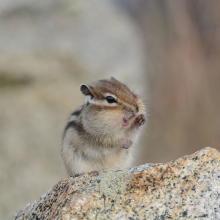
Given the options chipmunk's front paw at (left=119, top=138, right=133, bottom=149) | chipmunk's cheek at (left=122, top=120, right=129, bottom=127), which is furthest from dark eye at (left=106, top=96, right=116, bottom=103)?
chipmunk's front paw at (left=119, top=138, right=133, bottom=149)

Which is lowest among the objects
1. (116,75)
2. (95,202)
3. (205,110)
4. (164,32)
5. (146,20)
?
(95,202)

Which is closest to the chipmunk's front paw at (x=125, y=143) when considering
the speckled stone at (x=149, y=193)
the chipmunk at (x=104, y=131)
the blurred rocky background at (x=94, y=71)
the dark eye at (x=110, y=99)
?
the chipmunk at (x=104, y=131)

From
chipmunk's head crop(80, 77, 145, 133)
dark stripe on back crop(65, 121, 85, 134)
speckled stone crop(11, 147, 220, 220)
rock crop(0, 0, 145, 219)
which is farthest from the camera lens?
rock crop(0, 0, 145, 219)

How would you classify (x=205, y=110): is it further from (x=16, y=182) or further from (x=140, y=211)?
(x=140, y=211)

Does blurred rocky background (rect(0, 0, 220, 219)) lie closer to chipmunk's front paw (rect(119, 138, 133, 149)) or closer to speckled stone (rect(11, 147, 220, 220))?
chipmunk's front paw (rect(119, 138, 133, 149))

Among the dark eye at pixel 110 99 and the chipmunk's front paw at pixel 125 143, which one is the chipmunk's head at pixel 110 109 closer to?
the dark eye at pixel 110 99

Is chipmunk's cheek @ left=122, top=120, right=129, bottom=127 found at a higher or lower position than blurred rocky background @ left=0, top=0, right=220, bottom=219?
lower

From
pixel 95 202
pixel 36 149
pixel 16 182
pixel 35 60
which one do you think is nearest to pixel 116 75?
pixel 35 60

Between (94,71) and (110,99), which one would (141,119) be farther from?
(94,71)
